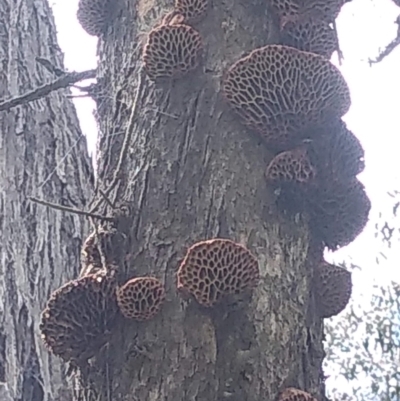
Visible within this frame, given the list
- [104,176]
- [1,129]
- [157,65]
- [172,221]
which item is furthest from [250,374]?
[1,129]

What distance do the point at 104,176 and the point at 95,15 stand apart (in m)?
0.50

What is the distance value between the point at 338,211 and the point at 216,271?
44cm

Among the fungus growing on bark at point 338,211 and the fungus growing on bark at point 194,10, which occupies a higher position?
the fungus growing on bark at point 194,10

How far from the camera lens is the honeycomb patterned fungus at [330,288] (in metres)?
1.93

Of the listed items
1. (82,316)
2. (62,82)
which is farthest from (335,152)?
(62,82)

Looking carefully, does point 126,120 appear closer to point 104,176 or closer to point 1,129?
point 104,176

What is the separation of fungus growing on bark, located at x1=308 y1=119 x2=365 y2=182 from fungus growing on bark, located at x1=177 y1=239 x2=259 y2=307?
1.22 ft

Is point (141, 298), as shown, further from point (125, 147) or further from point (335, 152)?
point (335, 152)

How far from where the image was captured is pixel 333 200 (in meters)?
1.95

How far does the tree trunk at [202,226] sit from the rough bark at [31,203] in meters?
0.75

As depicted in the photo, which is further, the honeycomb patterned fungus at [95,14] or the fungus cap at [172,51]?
the honeycomb patterned fungus at [95,14]

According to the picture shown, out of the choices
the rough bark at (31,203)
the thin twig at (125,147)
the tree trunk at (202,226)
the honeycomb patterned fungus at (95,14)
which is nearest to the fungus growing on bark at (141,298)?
the tree trunk at (202,226)

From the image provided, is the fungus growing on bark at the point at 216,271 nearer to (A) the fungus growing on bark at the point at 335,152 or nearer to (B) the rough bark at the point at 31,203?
(A) the fungus growing on bark at the point at 335,152

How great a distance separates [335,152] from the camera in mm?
1950
